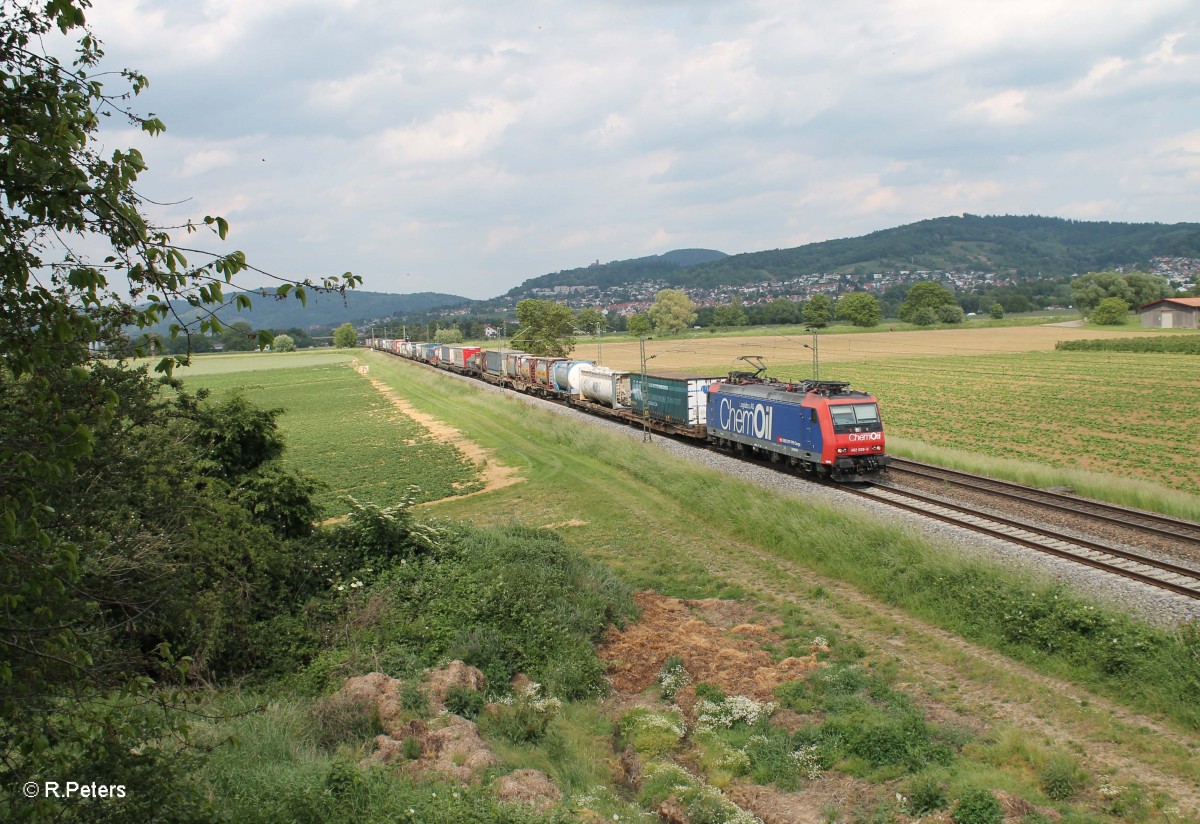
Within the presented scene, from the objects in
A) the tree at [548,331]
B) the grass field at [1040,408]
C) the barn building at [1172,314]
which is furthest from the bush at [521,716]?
the barn building at [1172,314]

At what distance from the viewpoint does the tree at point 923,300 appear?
500 feet

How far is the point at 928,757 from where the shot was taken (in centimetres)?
1036

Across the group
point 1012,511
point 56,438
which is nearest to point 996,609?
point 1012,511

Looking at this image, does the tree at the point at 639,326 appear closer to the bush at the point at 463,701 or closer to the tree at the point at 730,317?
the tree at the point at 730,317

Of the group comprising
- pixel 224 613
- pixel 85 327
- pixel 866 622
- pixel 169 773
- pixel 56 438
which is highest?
pixel 85 327

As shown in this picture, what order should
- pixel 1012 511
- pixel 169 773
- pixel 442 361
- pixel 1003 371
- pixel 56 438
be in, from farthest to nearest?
pixel 442 361
pixel 1003 371
pixel 1012 511
pixel 169 773
pixel 56 438

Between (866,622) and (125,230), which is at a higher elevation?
(125,230)

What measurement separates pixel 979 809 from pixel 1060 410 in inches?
1708

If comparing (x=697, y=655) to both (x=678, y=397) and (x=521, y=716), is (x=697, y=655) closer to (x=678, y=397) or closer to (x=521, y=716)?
(x=521, y=716)

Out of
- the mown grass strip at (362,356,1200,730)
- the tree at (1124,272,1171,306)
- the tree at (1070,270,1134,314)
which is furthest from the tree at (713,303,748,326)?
the mown grass strip at (362,356,1200,730)

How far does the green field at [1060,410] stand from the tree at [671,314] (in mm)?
83995

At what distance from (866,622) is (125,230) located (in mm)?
14439

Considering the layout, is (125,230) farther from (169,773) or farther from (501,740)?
(501,740)

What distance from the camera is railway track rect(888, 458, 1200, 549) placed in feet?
65.4
